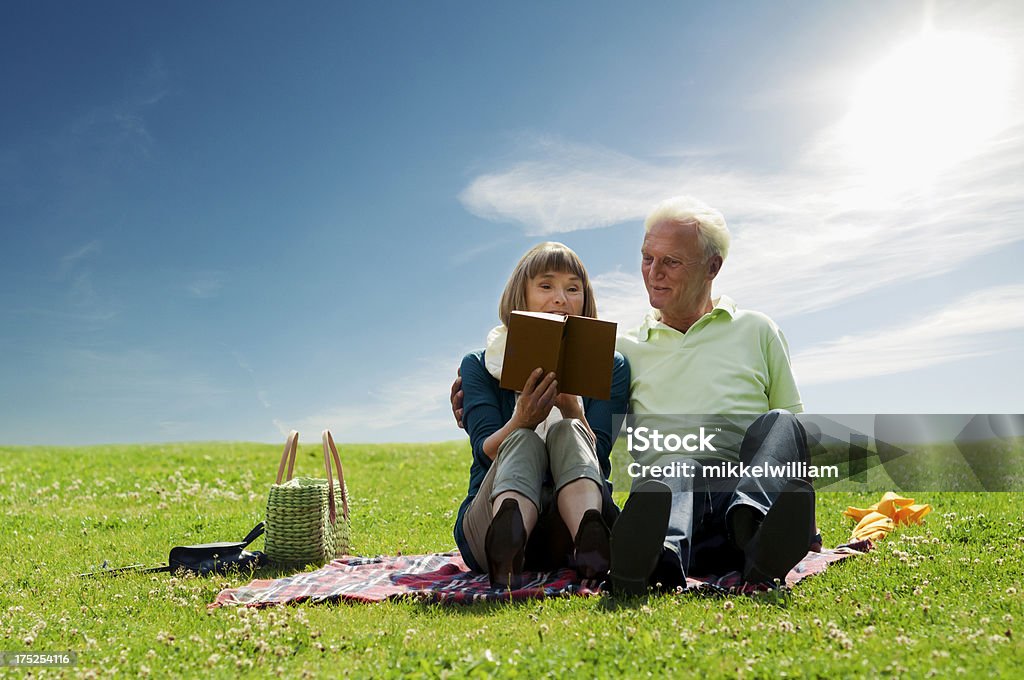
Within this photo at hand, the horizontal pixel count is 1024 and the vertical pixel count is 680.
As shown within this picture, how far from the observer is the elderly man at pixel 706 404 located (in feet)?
14.2

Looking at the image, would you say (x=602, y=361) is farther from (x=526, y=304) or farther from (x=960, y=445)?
(x=960, y=445)

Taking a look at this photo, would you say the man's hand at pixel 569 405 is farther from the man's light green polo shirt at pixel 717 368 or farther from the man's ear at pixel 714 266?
the man's ear at pixel 714 266

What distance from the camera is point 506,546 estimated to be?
4598 mm

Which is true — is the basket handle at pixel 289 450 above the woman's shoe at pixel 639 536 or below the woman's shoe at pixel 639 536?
above

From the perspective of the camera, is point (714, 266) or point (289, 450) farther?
point (289, 450)

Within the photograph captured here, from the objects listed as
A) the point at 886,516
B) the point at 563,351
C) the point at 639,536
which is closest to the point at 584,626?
the point at 639,536

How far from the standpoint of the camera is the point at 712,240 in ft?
19.0

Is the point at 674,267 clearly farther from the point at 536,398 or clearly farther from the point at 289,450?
the point at 289,450

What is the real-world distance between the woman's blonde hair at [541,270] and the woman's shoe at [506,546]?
54.5 inches

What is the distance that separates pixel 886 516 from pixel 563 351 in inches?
171

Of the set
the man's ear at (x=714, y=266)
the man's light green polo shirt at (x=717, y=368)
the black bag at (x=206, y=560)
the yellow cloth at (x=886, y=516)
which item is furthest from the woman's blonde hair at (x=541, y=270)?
the yellow cloth at (x=886, y=516)

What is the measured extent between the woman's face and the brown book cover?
412 mm

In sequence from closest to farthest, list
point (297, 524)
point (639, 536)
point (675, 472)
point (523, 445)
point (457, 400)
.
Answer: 1. point (639, 536)
2. point (675, 472)
3. point (523, 445)
4. point (457, 400)
5. point (297, 524)

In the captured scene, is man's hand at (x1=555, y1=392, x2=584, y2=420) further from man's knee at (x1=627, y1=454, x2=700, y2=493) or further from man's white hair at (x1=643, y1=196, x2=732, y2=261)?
man's white hair at (x1=643, y1=196, x2=732, y2=261)
